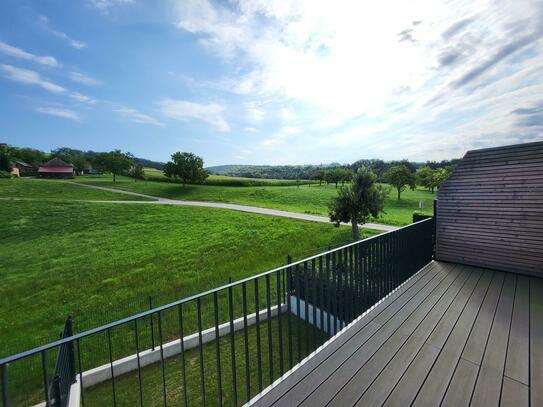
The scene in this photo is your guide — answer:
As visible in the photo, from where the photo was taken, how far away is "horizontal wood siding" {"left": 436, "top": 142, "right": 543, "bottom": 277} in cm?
410

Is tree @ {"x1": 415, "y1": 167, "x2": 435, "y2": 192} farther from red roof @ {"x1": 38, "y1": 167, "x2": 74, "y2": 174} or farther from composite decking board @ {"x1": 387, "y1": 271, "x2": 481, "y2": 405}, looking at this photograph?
red roof @ {"x1": 38, "y1": 167, "x2": 74, "y2": 174}

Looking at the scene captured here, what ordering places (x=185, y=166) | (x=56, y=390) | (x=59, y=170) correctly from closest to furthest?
(x=56, y=390), (x=185, y=166), (x=59, y=170)

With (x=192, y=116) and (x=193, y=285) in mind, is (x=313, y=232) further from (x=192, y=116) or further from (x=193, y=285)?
(x=192, y=116)

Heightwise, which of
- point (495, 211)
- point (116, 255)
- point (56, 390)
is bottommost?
point (116, 255)

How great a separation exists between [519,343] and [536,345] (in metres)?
0.13

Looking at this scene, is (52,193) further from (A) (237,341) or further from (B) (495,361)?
(B) (495,361)

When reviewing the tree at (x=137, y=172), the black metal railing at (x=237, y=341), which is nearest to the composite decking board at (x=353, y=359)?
the black metal railing at (x=237, y=341)

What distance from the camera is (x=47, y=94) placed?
48.7 feet

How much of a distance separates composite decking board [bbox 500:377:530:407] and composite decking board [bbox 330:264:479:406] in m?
0.65

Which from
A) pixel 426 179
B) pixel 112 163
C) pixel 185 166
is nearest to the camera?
pixel 185 166

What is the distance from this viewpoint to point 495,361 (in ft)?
7.11

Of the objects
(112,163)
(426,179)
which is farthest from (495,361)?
(112,163)

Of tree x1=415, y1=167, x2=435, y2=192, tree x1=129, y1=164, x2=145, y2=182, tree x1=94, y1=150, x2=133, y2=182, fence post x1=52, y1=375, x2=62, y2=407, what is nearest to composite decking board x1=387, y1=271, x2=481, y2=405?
fence post x1=52, y1=375, x2=62, y2=407

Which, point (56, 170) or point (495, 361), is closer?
point (495, 361)
